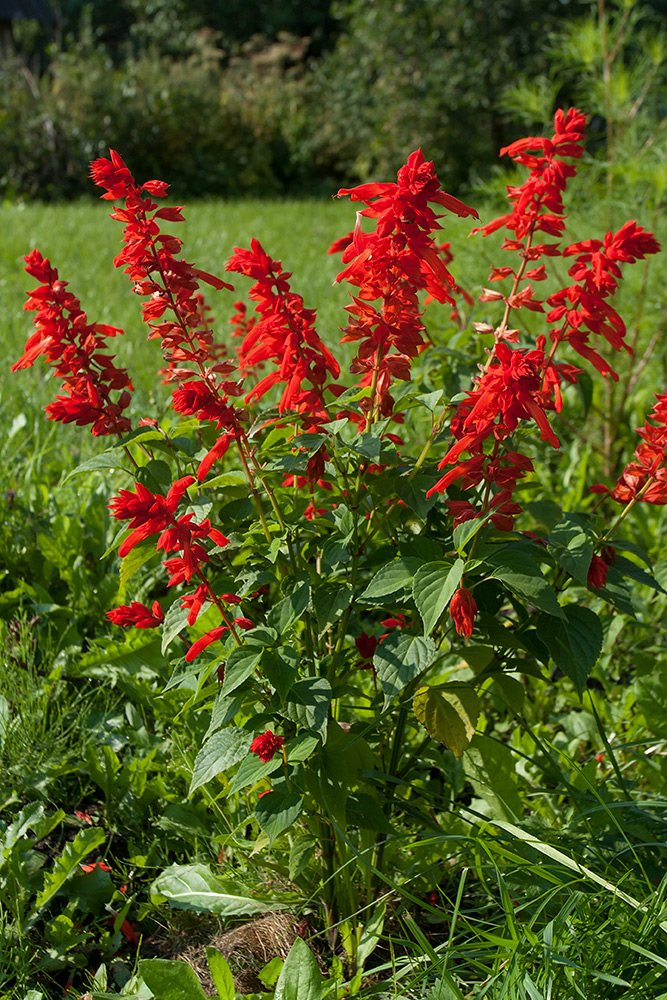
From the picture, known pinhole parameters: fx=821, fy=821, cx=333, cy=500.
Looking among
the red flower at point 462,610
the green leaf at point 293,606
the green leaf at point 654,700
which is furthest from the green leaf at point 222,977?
the green leaf at point 654,700

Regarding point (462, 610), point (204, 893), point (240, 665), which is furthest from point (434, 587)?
point (204, 893)

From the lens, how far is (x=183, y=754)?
1.60 metres

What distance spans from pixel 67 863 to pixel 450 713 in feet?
2.50

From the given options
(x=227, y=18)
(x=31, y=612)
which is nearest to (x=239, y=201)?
(x=31, y=612)

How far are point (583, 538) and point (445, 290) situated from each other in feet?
1.41

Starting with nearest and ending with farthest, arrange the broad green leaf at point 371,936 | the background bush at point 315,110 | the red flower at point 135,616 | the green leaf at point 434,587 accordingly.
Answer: the green leaf at point 434,587, the broad green leaf at point 371,936, the red flower at point 135,616, the background bush at point 315,110

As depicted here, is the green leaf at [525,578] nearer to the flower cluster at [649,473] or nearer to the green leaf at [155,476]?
the flower cluster at [649,473]

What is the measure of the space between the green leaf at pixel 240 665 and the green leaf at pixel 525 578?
1.12 ft

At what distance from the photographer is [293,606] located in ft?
3.78

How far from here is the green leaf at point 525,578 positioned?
104 cm

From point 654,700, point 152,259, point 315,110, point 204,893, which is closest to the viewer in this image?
point 152,259

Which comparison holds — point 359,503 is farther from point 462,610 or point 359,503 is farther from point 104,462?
point 104,462

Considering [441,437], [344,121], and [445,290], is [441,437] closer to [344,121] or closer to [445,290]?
[445,290]

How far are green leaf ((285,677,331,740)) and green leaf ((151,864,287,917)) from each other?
459mm
